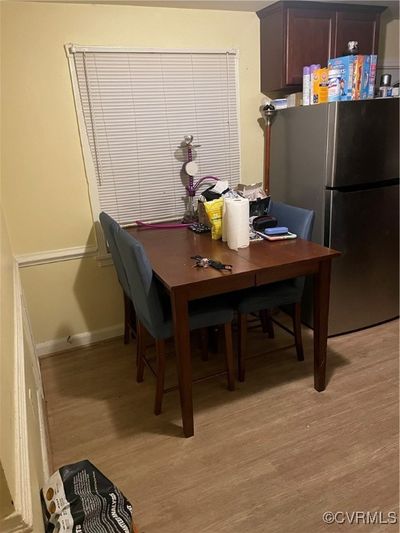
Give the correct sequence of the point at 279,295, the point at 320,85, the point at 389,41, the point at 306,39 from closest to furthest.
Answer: the point at 279,295 < the point at 320,85 < the point at 306,39 < the point at 389,41

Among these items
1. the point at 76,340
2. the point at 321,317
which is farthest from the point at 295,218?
the point at 76,340

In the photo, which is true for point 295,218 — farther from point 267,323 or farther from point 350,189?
point 267,323

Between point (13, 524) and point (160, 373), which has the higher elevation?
point (13, 524)

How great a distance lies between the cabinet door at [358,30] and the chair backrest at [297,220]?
1.20 metres

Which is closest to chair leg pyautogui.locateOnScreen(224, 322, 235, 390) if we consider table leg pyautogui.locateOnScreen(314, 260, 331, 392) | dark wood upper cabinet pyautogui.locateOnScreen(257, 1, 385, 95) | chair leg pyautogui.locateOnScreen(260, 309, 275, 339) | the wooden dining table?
the wooden dining table

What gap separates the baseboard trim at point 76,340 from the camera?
2654 millimetres

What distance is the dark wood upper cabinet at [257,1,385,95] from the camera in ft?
8.11

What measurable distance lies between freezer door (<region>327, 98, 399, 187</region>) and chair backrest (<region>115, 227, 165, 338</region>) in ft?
4.31

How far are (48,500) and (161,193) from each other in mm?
1934

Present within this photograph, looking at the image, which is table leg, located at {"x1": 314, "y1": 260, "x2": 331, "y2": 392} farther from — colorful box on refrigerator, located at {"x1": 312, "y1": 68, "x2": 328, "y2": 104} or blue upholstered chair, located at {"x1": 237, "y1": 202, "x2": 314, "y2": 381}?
colorful box on refrigerator, located at {"x1": 312, "y1": 68, "x2": 328, "y2": 104}

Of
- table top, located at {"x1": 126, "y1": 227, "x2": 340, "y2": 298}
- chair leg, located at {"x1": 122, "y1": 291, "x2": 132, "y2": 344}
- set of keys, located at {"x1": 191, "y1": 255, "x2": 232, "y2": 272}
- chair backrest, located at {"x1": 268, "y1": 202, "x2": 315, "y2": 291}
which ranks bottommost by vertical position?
chair leg, located at {"x1": 122, "y1": 291, "x2": 132, "y2": 344}

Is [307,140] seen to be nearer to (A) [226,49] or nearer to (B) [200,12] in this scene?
(A) [226,49]

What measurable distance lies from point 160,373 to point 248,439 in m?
0.53

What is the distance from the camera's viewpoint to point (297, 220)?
2270 millimetres
